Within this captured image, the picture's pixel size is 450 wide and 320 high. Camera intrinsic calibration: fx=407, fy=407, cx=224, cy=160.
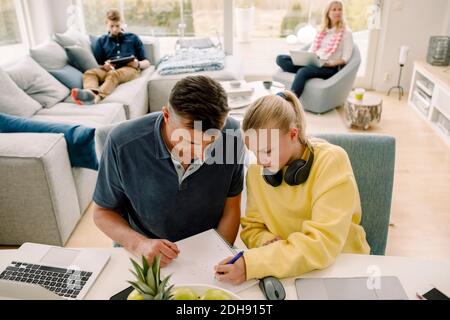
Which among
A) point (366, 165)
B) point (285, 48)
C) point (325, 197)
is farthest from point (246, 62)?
point (325, 197)

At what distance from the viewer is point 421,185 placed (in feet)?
→ 9.48

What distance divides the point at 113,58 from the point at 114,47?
4.9 inches

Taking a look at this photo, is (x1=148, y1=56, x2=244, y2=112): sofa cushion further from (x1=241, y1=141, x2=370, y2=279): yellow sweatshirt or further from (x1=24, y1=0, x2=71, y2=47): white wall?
(x1=241, y1=141, x2=370, y2=279): yellow sweatshirt

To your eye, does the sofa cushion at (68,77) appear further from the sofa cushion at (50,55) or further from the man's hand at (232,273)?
the man's hand at (232,273)

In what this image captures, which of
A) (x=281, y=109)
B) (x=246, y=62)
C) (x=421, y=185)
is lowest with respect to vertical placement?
(x=421, y=185)

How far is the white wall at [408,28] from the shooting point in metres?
4.44

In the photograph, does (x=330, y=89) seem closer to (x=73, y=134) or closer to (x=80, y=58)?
(x=80, y=58)

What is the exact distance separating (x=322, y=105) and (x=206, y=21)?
1860 millimetres

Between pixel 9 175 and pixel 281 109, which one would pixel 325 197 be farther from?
pixel 9 175

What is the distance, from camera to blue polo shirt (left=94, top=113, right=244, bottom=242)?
1.24 m

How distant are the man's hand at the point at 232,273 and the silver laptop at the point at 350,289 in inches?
5.6

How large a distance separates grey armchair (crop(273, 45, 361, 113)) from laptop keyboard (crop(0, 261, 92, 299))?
132 inches

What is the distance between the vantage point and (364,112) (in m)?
3.68

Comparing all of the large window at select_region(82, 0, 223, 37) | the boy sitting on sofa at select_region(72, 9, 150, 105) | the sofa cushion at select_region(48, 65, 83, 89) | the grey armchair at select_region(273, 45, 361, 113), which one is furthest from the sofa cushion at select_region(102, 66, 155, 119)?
the grey armchair at select_region(273, 45, 361, 113)
